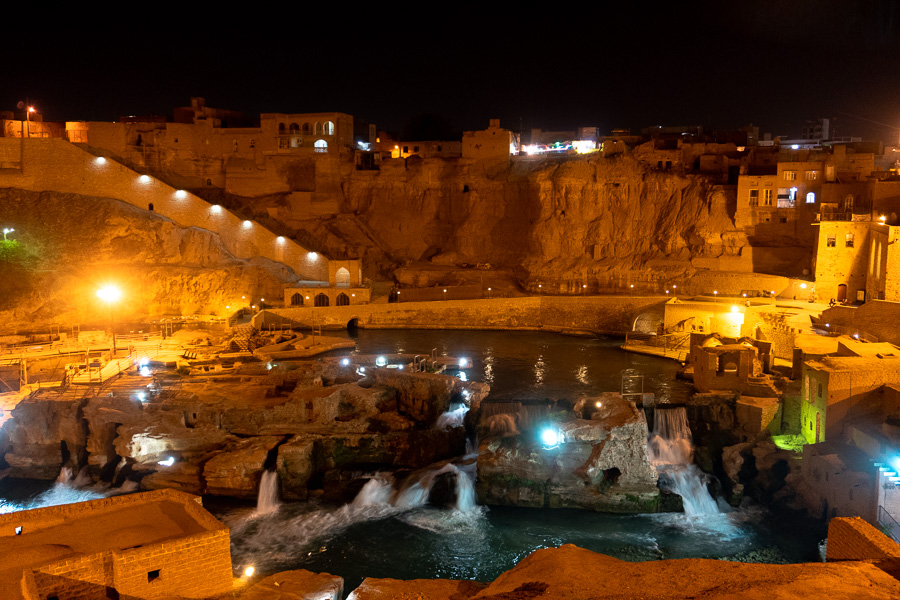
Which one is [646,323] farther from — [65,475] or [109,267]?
[109,267]

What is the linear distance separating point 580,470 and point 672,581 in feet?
36.7

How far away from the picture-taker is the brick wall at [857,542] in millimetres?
9242

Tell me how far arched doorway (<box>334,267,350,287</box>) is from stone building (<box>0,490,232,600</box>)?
2920 cm

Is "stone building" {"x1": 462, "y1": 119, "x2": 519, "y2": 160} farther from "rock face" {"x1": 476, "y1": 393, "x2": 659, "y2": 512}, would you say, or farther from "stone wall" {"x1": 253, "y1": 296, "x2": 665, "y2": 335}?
"rock face" {"x1": 476, "y1": 393, "x2": 659, "y2": 512}

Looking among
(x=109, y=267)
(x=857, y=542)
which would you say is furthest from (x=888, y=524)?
(x=109, y=267)

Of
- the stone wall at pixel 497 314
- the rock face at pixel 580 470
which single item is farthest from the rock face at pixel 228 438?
the stone wall at pixel 497 314

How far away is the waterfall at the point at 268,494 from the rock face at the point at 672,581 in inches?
380

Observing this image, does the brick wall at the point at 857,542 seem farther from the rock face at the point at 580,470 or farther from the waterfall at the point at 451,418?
the waterfall at the point at 451,418

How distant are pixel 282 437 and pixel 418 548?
6.49m

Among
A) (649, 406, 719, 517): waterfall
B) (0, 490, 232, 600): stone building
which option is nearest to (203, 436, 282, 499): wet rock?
(0, 490, 232, 600): stone building

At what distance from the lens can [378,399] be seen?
24406mm

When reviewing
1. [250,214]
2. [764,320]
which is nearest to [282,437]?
[764,320]

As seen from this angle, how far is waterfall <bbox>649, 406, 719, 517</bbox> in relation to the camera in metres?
20.2

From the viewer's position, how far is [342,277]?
41.6 m
